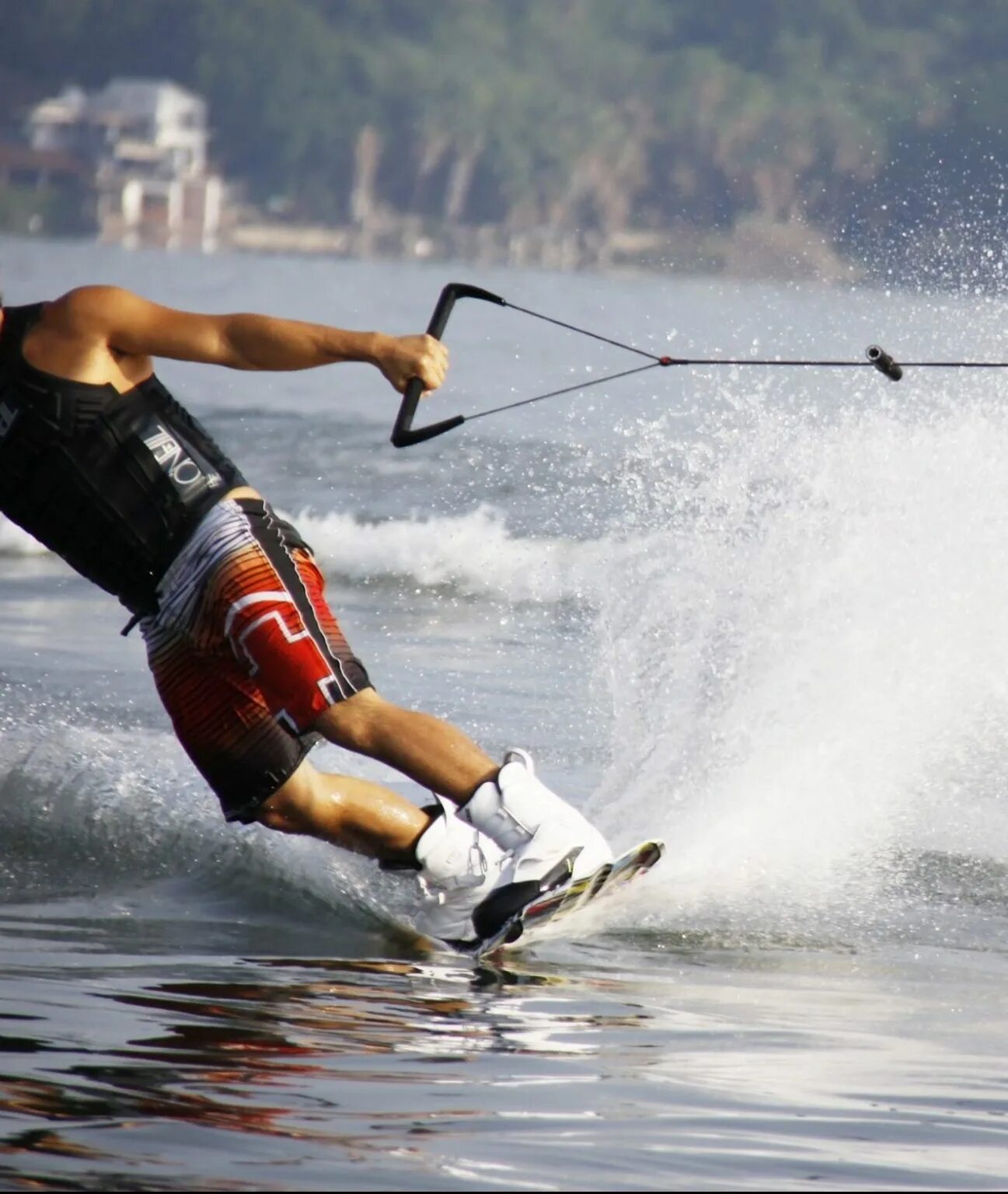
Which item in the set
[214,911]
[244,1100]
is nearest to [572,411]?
[214,911]

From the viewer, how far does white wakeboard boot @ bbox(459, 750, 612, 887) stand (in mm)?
4660

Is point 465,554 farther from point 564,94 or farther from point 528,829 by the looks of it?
point 564,94

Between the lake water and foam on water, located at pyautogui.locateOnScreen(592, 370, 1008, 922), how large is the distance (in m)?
0.01

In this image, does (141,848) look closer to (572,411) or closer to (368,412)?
(572,411)

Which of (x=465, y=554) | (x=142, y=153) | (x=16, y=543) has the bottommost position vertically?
(x=142, y=153)

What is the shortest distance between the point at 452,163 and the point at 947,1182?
253 feet

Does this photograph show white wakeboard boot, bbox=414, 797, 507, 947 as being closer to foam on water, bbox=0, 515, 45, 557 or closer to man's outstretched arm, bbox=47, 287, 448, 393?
man's outstretched arm, bbox=47, 287, 448, 393

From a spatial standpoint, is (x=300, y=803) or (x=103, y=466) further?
(x=300, y=803)

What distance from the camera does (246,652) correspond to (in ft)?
15.1

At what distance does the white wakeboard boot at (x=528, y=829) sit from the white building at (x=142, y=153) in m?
70.4

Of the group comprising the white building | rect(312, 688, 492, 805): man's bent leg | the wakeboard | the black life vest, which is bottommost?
the white building

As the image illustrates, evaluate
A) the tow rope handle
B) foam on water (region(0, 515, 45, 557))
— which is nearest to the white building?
foam on water (region(0, 515, 45, 557))

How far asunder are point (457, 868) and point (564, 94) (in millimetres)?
82231

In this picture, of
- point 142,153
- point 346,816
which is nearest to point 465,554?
point 346,816
